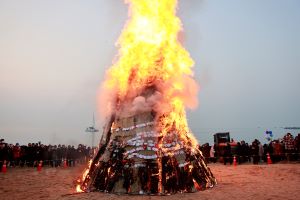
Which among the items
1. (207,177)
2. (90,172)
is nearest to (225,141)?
(207,177)

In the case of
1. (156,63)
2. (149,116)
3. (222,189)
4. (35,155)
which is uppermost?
(156,63)

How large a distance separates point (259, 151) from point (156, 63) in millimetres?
15355

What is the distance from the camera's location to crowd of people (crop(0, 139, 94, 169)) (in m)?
23.8

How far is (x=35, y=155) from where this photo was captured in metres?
25.2

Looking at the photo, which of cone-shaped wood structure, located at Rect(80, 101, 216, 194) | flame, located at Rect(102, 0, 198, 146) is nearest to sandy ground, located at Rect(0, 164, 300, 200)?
cone-shaped wood structure, located at Rect(80, 101, 216, 194)

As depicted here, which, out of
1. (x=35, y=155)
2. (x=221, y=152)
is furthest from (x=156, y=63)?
(x=35, y=155)

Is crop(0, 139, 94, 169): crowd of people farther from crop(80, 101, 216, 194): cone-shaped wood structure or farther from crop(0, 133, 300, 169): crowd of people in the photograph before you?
crop(80, 101, 216, 194): cone-shaped wood structure

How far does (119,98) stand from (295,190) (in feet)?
29.4

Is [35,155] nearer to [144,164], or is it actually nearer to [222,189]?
[144,164]

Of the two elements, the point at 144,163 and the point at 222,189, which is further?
the point at 222,189

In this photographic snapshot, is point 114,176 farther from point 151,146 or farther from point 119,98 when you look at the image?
point 119,98

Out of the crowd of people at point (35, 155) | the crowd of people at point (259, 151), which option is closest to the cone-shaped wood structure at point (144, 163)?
the crowd of people at point (259, 151)

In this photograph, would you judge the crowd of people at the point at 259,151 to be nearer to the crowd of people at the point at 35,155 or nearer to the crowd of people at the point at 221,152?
the crowd of people at the point at 221,152

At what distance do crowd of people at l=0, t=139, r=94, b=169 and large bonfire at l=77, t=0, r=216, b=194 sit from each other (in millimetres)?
13446
